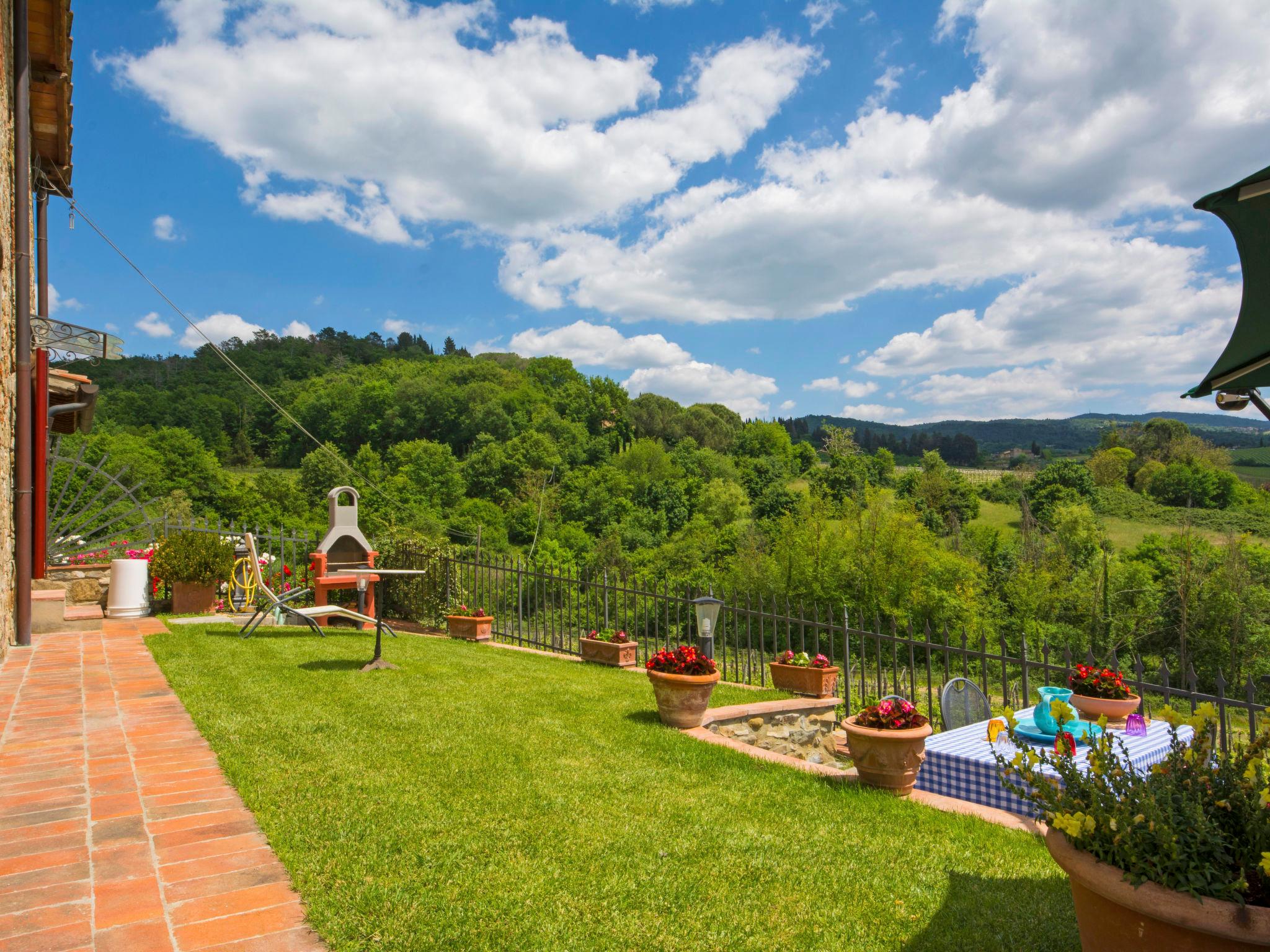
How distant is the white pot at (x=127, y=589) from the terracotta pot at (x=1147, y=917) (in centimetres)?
961

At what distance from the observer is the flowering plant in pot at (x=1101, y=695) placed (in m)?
4.46

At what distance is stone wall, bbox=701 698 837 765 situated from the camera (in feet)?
17.7

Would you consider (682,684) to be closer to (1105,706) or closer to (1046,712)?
(1046,712)

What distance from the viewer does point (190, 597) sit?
9.10 meters

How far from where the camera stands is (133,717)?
4426mm

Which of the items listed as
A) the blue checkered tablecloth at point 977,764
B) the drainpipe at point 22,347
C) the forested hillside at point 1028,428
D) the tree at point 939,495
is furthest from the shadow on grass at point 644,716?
the forested hillside at point 1028,428

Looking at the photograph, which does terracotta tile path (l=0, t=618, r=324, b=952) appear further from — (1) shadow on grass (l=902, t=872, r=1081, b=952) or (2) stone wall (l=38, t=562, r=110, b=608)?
(2) stone wall (l=38, t=562, r=110, b=608)

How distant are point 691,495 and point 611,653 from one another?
47.4 metres

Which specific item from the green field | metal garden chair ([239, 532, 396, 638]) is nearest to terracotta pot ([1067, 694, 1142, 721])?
metal garden chair ([239, 532, 396, 638])

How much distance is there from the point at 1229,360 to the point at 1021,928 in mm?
2017

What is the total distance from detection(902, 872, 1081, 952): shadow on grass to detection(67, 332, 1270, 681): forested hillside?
24470 millimetres

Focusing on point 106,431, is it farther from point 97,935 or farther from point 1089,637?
point 1089,637

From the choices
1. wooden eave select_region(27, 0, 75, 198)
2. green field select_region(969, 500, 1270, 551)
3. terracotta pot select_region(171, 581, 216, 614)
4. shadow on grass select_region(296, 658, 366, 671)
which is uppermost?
wooden eave select_region(27, 0, 75, 198)

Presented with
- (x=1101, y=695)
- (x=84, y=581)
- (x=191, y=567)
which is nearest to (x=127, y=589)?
(x=191, y=567)
